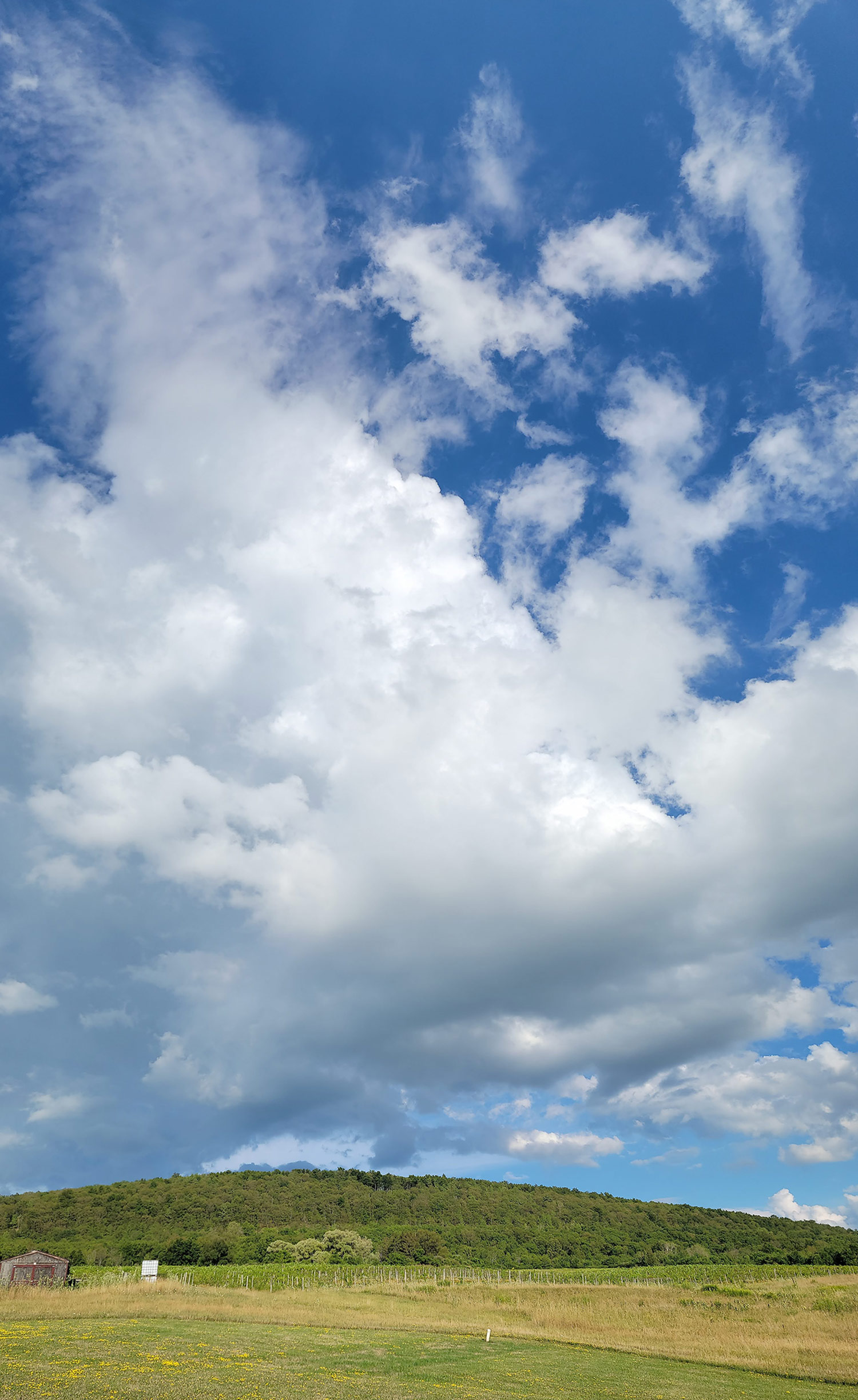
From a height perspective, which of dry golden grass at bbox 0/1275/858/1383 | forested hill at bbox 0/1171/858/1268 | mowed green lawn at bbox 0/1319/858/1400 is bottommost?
forested hill at bbox 0/1171/858/1268

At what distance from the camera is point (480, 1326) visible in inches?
2297

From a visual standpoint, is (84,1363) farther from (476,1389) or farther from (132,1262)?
(132,1262)

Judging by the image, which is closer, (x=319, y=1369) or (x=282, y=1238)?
(x=319, y=1369)

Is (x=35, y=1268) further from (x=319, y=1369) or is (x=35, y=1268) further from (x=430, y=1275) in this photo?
(x=430, y=1275)

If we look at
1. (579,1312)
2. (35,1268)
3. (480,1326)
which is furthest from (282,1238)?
(480,1326)

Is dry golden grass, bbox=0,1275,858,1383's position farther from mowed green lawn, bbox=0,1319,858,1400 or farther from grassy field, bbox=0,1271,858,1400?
mowed green lawn, bbox=0,1319,858,1400

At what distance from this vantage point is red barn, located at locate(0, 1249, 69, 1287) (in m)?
73.9

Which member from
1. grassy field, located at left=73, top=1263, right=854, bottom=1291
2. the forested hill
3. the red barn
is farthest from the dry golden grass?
the forested hill

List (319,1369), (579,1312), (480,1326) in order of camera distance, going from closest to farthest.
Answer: (319,1369), (480,1326), (579,1312)

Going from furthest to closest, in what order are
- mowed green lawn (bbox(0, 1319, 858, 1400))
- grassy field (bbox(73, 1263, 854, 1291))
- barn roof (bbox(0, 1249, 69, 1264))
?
grassy field (bbox(73, 1263, 854, 1291))
barn roof (bbox(0, 1249, 69, 1264))
mowed green lawn (bbox(0, 1319, 858, 1400))

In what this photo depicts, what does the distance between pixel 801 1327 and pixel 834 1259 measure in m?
103

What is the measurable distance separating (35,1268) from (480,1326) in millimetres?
47170

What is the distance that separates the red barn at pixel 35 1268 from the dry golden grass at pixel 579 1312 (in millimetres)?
9964

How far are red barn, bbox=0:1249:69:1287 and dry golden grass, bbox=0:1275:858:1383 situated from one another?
32.7 ft
